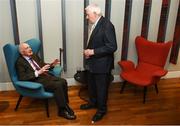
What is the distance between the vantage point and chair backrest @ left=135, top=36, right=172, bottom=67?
389cm

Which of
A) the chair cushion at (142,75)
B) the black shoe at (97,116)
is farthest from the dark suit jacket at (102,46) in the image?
the chair cushion at (142,75)

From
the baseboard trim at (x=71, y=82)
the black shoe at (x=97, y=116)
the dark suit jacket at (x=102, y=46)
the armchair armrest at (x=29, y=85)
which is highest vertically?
the dark suit jacket at (x=102, y=46)

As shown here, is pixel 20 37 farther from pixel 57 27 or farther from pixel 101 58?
pixel 101 58

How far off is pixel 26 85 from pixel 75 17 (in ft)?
4.33

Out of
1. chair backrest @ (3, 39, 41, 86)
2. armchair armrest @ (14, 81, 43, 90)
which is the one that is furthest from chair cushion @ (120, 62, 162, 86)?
chair backrest @ (3, 39, 41, 86)

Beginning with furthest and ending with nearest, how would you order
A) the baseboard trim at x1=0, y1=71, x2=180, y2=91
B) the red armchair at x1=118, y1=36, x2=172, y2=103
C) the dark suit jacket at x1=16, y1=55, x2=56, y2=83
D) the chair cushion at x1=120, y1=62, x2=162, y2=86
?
the baseboard trim at x1=0, y1=71, x2=180, y2=91, the red armchair at x1=118, y1=36, x2=172, y2=103, the chair cushion at x1=120, y1=62, x2=162, y2=86, the dark suit jacket at x1=16, y1=55, x2=56, y2=83

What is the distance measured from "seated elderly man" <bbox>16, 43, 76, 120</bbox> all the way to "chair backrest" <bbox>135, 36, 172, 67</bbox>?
148 cm

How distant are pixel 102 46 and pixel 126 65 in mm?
1038

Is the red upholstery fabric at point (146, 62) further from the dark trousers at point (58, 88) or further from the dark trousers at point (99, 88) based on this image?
the dark trousers at point (58, 88)

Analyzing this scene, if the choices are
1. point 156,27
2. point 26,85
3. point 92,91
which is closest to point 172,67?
→ point 156,27

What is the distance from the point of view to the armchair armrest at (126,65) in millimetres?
3935

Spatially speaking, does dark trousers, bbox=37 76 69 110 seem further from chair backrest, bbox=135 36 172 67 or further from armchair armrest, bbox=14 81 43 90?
chair backrest, bbox=135 36 172 67

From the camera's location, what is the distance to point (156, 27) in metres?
4.14

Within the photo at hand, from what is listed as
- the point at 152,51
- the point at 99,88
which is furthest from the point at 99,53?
the point at 152,51
